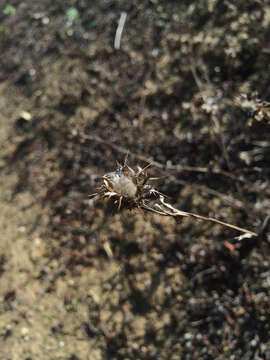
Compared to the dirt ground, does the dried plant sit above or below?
above

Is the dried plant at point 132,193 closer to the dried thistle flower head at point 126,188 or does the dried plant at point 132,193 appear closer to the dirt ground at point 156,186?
the dried thistle flower head at point 126,188

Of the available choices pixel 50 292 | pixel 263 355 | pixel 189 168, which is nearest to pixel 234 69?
pixel 189 168

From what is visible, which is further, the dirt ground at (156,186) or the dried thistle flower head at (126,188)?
the dirt ground at (156,186)

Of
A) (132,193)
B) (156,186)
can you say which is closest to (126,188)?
(132,193)

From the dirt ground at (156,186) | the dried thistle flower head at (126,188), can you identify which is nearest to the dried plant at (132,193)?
the dried thistle flower head at (126,188)

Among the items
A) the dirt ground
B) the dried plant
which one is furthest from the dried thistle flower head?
the dirt ground

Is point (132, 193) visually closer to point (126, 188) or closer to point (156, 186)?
point (126, 188)

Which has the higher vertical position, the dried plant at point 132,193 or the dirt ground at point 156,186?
the dried plant at point 132,193

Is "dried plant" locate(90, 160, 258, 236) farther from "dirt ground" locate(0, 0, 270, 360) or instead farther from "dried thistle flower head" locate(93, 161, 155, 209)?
"dirt ground" locate(0, 0, 270, 360)

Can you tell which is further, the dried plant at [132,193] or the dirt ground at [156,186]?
the dirt ground at [156,186]
